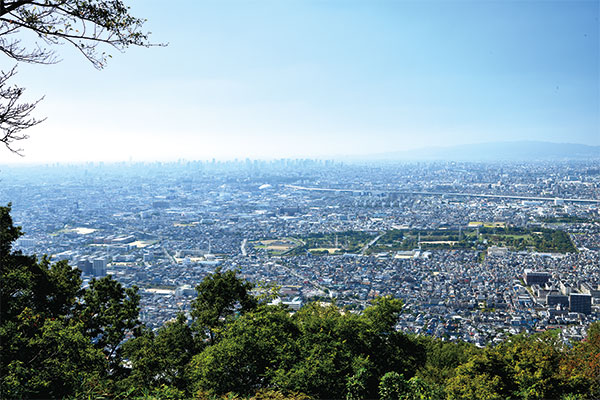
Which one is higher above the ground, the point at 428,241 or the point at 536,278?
the point at 536,278

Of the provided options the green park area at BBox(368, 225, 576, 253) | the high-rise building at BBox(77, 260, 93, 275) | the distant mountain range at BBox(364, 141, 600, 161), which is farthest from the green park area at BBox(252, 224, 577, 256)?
the distant mountain range at BBox(364, 141, 600, 161)

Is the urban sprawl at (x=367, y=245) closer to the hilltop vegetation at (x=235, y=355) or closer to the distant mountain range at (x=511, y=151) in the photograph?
the hilltop vegetation at (x=235, y=355)

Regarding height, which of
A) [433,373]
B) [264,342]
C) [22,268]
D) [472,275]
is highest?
[22,268]

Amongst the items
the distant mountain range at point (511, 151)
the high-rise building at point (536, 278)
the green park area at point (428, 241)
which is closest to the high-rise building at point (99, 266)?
the green park area at point (428, 241)

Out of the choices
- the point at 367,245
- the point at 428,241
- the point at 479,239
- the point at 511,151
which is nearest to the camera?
the point at 479,239

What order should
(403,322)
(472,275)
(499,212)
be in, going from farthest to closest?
1. (499,212)
2. (472,275)
3. (403,322)

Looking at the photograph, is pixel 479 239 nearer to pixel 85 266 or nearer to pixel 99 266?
pixel 99 266

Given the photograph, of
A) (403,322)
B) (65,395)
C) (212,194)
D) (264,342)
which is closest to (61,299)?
(65,395)

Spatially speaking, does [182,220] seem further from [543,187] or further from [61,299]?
[543,187]

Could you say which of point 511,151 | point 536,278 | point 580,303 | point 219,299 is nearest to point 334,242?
point 536,278
